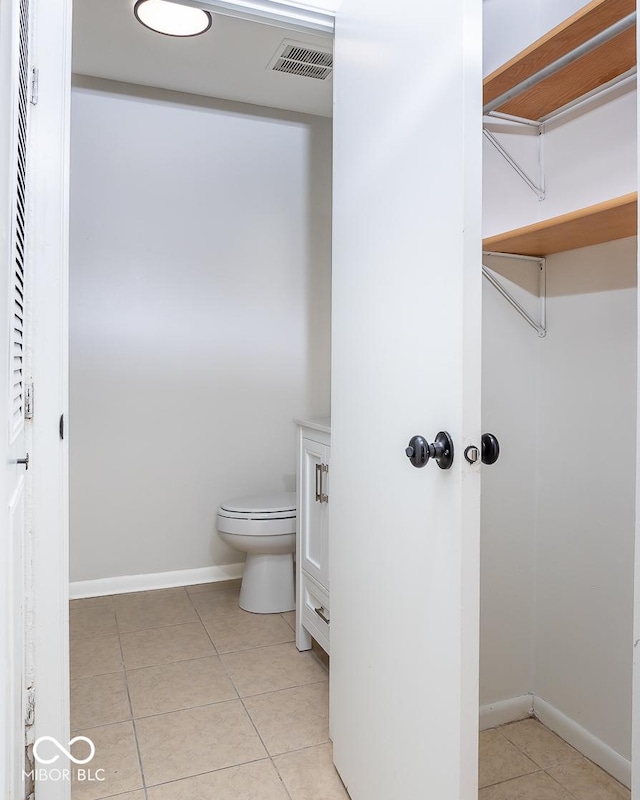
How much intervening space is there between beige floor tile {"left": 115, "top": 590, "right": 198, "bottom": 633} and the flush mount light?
7.98 ft

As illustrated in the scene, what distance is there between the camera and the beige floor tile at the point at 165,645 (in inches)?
87.9

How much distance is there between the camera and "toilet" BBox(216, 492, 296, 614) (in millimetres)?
2586

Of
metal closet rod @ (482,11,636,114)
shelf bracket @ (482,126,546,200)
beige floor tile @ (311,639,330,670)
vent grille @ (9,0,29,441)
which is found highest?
metal closet rod @ (482,11,636,114)

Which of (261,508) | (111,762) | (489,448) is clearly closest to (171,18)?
(261,508)

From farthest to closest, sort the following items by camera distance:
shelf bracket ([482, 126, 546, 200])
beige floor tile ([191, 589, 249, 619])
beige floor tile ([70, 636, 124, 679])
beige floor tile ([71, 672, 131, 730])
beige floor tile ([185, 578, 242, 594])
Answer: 1. beige floor tile ([185, 578, 242, 594])
2. beige floor tile ([191, 589, 249, 619])
3. beige floor tile ([70, 636, 124, 679])
4. beige floor tile ([71, 672, 131, 730])
5. shelf bracket ([482, 126, 546, 200])

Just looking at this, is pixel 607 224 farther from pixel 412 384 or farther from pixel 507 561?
pixel 507 561

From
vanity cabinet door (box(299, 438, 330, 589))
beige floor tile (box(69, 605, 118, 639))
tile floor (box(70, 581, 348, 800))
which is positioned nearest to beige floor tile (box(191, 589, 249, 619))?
tile floor (box(70, 581, 348, 800))

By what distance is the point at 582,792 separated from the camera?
1.51m

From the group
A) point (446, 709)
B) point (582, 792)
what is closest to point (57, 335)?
point (446, 709)

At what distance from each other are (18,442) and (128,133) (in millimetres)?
2204

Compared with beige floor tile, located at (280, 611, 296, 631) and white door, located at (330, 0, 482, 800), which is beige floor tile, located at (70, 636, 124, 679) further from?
white door, located at (330, 0, 482, 800)

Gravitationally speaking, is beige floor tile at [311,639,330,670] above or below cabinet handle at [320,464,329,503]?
below

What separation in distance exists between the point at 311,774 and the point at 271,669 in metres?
0.61

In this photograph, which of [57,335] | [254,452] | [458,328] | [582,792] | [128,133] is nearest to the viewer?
[458,328]
